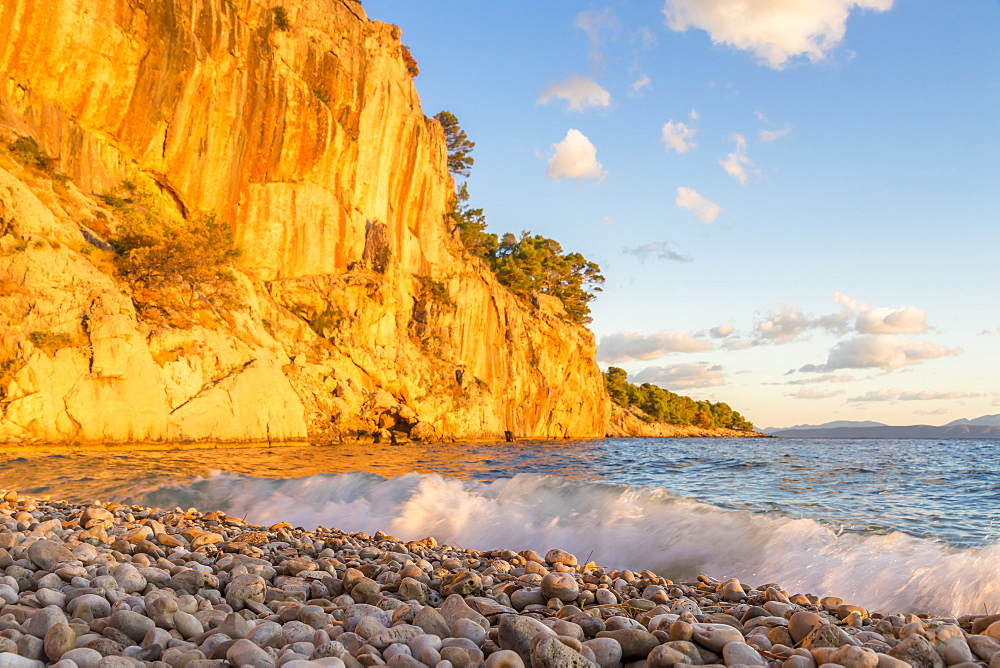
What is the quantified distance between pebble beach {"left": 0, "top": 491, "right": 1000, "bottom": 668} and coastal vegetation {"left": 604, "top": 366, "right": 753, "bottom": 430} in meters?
74.2

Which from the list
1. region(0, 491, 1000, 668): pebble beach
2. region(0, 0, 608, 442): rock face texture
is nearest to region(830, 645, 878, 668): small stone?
region(0, 491, 1000, 668): pebble beach

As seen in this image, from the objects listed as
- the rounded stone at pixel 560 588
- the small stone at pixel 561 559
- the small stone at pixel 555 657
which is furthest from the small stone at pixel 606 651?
the small stone at pixel 561 559

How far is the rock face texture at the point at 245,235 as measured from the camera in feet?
60.2

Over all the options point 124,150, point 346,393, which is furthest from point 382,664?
point 124,150

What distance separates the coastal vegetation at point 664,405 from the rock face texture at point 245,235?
34.7 m

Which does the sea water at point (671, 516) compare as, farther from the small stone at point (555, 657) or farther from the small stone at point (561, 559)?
the small stone at point (555, 657)

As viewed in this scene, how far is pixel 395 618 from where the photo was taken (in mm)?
3426

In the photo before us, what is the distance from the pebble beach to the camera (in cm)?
266

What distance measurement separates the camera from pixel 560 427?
186 feet

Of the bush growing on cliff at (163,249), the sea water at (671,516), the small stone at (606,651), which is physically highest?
the bush growing on cliff at (163,249)

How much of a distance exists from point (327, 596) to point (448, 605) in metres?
1.15

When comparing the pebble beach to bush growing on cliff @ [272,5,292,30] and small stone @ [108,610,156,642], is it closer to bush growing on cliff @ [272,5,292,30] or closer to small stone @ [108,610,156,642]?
small stone @ [108,610,156,642]

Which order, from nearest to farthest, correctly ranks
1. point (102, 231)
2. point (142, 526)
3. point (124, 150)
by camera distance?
point (142, 526) → point (102, 231) → point (124, 150)

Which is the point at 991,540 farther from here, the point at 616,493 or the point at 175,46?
the point at 175,46
